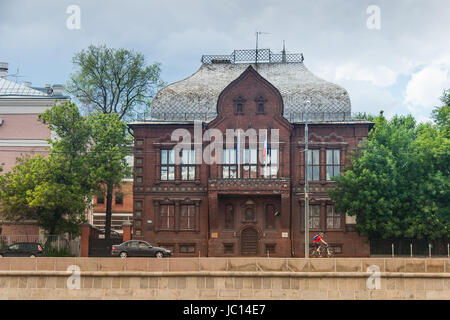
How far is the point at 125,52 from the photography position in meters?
61.5

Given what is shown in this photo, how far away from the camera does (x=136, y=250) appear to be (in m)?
46.7

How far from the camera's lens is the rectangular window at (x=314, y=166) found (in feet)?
172

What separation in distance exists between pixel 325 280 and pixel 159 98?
24.8 m

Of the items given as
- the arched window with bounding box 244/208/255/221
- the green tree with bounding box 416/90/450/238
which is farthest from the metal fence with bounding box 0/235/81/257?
the green tree with bounding box 416/90/450/238

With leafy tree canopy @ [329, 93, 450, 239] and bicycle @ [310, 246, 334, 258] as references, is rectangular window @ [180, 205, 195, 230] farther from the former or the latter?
leafy tree canopy @ [329, 93, 450, 239]

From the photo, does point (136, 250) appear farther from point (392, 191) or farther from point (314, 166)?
point (392, 191)

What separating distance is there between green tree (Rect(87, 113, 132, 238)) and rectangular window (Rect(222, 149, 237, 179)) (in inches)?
292

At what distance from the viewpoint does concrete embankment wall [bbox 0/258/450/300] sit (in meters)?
34.8

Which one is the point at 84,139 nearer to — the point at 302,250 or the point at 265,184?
the point at 265,184

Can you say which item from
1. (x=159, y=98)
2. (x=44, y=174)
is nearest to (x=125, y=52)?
(x=159, y=98)

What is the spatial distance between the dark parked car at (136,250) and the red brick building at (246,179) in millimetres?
4877

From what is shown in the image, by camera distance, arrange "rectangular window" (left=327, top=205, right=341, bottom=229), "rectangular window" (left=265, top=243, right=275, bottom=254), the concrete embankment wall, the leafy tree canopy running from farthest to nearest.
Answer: "rectangular window" (left=327, top=205, right=341, bottom=229)
"rectangular window" (left=265, top=243, right=275, bottom=254)
the leafy tree canopy
the concrete embankment wall
